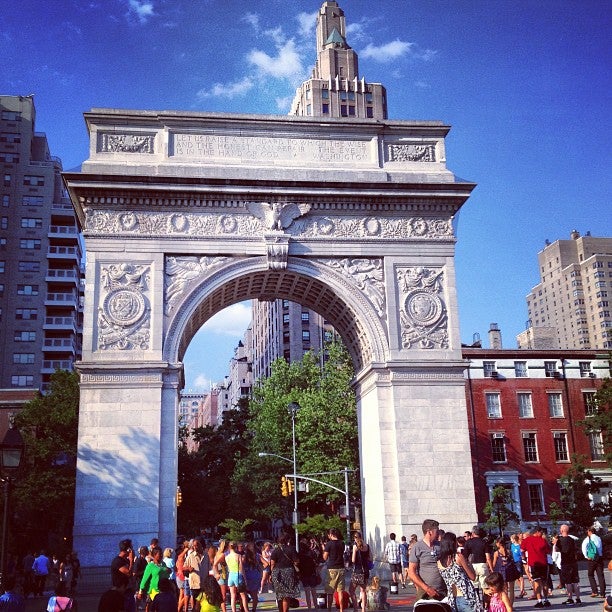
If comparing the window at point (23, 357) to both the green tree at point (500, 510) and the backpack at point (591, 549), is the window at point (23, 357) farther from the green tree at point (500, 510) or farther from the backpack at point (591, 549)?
the backpack at point (591, 549)

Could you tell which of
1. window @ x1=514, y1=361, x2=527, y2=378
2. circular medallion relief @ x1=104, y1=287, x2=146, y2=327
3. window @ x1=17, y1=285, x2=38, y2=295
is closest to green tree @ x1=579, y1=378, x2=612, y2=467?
window @ x1=514, y1=361, x2=527, y2=378

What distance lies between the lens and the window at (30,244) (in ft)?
232

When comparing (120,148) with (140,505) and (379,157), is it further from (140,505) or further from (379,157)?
(140,505)

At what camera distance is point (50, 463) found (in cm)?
4081

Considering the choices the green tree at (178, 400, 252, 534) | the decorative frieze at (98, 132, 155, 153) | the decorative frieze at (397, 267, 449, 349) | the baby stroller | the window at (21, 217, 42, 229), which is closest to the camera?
the baby stroller

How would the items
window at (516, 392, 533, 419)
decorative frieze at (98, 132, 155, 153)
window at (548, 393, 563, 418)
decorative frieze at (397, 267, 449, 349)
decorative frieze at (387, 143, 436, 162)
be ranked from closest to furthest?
decorative frieze at (397, 267, 449, 349) → decorative frieze at (98, 132, 155, 153) → decorative frieze at (387, 143, 436, 162) → window at (516, 392, 533, 419) → window at (548, 393, 563, 418)

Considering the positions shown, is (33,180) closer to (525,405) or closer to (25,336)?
(25,336)

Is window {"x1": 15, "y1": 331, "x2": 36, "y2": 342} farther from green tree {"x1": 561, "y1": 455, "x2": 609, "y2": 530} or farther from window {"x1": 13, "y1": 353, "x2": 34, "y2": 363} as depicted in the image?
green tree {"x1": 561, "y1": 455, "x2": 609, "y2": 530}

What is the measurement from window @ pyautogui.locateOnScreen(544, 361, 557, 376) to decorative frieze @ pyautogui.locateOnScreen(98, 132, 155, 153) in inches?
1252

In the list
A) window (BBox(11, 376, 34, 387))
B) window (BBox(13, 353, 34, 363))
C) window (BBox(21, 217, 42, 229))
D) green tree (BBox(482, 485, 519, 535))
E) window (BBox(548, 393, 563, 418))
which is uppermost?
window (BBox(21, 217, 42, 229))

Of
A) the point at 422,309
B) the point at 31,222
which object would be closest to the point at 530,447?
the point at 422,309

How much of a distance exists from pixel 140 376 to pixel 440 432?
11.4m

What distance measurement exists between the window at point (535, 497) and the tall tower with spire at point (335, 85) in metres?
51.6

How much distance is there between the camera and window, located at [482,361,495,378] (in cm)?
4997
